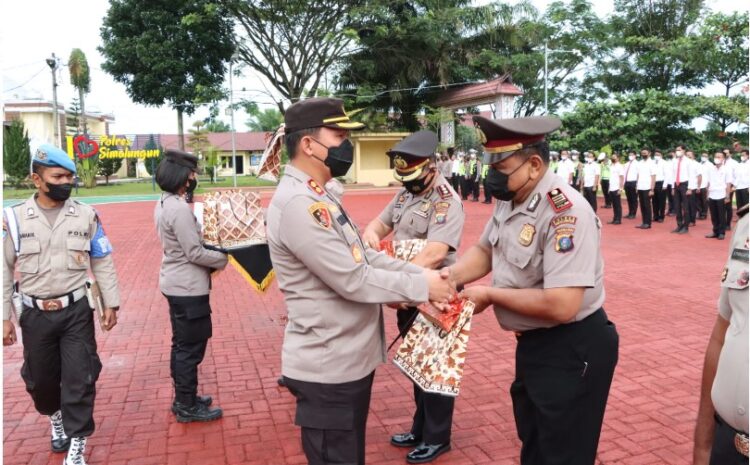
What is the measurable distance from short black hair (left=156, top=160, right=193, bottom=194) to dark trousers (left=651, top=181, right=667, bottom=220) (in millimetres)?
13857

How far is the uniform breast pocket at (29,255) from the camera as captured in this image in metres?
3.53

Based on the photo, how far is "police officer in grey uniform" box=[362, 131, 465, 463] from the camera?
11.9ft

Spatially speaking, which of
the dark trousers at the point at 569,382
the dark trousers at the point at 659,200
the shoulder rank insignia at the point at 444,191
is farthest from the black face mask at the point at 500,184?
the dark trousers at the point at 659,200

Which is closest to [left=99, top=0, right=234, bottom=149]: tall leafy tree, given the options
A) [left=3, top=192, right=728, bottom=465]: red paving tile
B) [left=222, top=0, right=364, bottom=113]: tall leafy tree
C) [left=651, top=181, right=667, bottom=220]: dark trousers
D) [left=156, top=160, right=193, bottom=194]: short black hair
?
[left=222, top=0, right=364, bottom=113]: tall leafy tree

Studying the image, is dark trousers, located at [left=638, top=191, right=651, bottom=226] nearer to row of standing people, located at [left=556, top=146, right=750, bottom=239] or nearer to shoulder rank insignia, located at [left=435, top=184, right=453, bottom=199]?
row of standing people, located at [left=556, top=146, right=750, bottom=239]

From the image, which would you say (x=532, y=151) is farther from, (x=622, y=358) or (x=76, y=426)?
(x=622, y=358)

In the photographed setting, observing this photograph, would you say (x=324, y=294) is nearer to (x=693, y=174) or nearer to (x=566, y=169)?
(x=693, y=174)

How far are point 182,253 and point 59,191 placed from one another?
93 cm

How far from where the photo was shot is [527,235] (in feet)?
8.29

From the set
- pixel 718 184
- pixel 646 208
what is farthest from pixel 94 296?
pixel 646 208

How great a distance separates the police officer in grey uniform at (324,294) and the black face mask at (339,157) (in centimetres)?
4

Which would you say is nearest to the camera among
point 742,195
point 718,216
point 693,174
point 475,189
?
point 718,216

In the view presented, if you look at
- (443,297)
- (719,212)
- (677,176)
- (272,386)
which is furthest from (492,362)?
(677,176)

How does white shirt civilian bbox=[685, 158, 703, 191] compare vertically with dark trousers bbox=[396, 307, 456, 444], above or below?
above
